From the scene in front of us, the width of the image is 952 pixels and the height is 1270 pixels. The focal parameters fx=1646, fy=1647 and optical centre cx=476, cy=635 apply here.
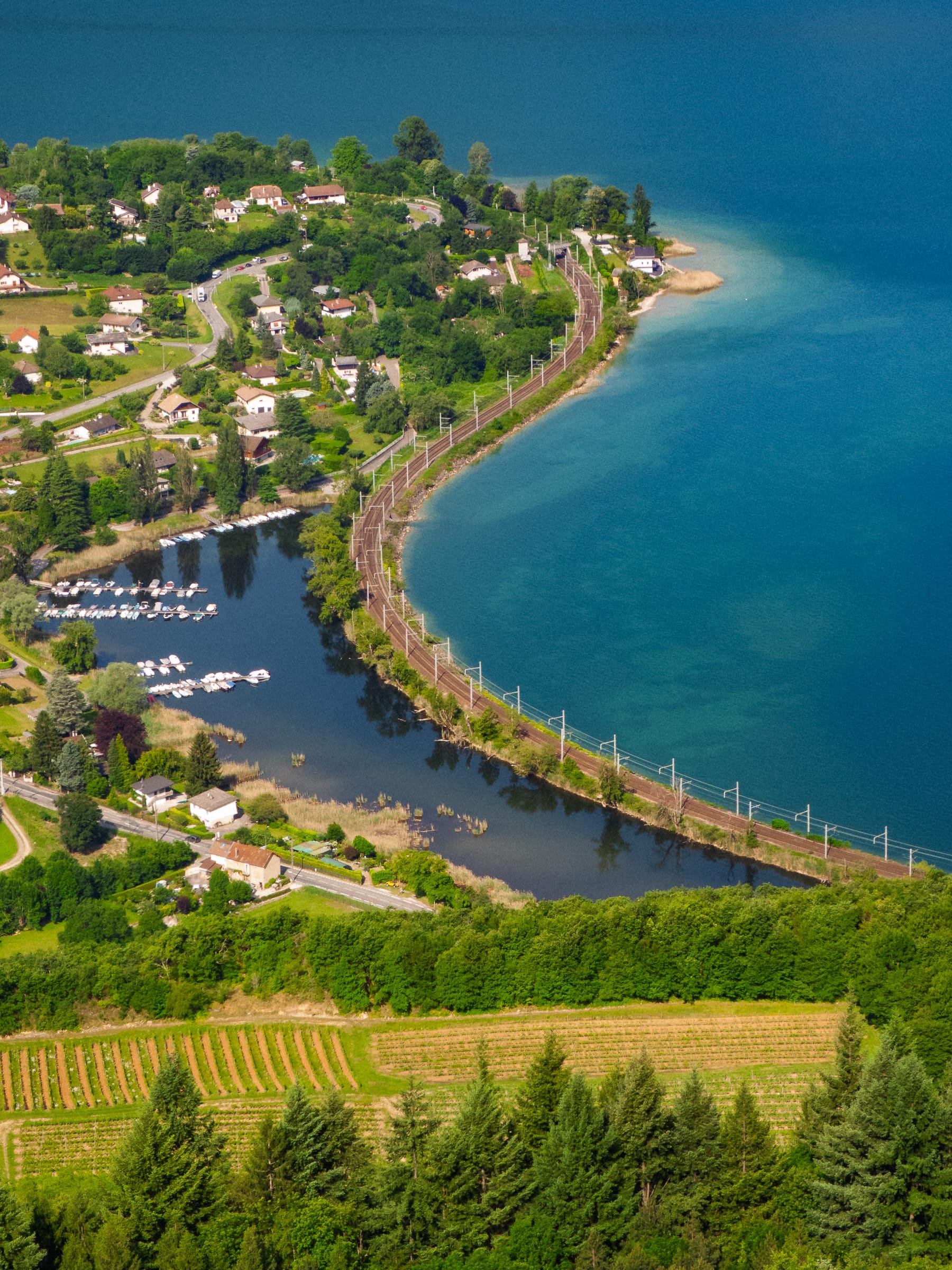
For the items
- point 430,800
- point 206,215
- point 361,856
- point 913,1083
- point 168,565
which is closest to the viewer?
point 913,1083

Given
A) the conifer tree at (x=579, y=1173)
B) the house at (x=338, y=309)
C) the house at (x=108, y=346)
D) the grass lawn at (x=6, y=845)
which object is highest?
the house at (x=338, y=309)

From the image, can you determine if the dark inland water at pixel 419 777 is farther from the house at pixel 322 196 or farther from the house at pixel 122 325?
the house at pixel 322 196

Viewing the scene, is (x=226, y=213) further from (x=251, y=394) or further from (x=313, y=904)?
(x=313, y=904)

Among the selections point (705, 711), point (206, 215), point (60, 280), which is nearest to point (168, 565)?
point (705, 711)

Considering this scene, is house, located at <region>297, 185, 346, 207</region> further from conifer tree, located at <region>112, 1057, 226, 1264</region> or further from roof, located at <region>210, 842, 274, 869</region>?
conifer tree, located at <region>112, 1057, 226, 1264</region>

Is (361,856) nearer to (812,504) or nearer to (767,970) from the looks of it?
(767,970)

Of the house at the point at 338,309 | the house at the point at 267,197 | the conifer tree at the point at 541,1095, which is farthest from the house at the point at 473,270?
the conifer tree at the point at 541,1095

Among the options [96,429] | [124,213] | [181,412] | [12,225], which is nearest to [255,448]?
[181,412]
